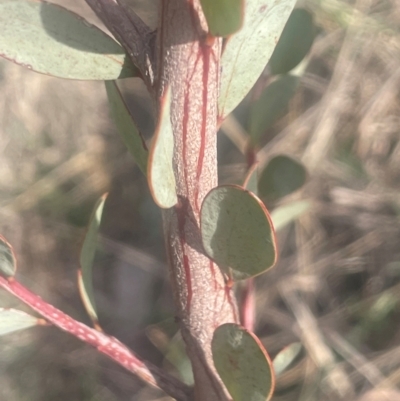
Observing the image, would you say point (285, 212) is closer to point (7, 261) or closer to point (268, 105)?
point (268, 105)

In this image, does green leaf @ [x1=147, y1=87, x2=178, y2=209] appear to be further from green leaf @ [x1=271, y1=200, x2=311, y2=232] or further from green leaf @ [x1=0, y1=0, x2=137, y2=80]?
green leaf @ [x1=271, y1=200, x2=311, y2=232]

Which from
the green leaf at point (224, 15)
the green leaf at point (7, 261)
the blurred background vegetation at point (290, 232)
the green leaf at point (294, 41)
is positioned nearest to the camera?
the green leaf at point (224, 15)

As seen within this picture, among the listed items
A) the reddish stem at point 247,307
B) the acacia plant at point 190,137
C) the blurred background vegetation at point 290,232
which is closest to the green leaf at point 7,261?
the acacia plant at point 190,137

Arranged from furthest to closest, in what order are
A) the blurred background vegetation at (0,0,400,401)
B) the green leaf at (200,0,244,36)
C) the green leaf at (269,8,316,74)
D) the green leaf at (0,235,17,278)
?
the blurred background vegetation at (0,0,400,401), the green leaf at (269,8,316,74), the green leaf at (0,235,17,278), the green leaf at (200,0,244,36)

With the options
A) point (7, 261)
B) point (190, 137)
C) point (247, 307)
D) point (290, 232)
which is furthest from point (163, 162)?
point (290, 232)

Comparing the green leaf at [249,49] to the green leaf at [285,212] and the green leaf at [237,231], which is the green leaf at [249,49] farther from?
the green leaf at [285,212]

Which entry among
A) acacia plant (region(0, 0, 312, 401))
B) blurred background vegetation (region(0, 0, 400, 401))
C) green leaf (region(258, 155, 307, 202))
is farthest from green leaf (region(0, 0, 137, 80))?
blurred background vegetation (region(0, 0, 400, 401))
